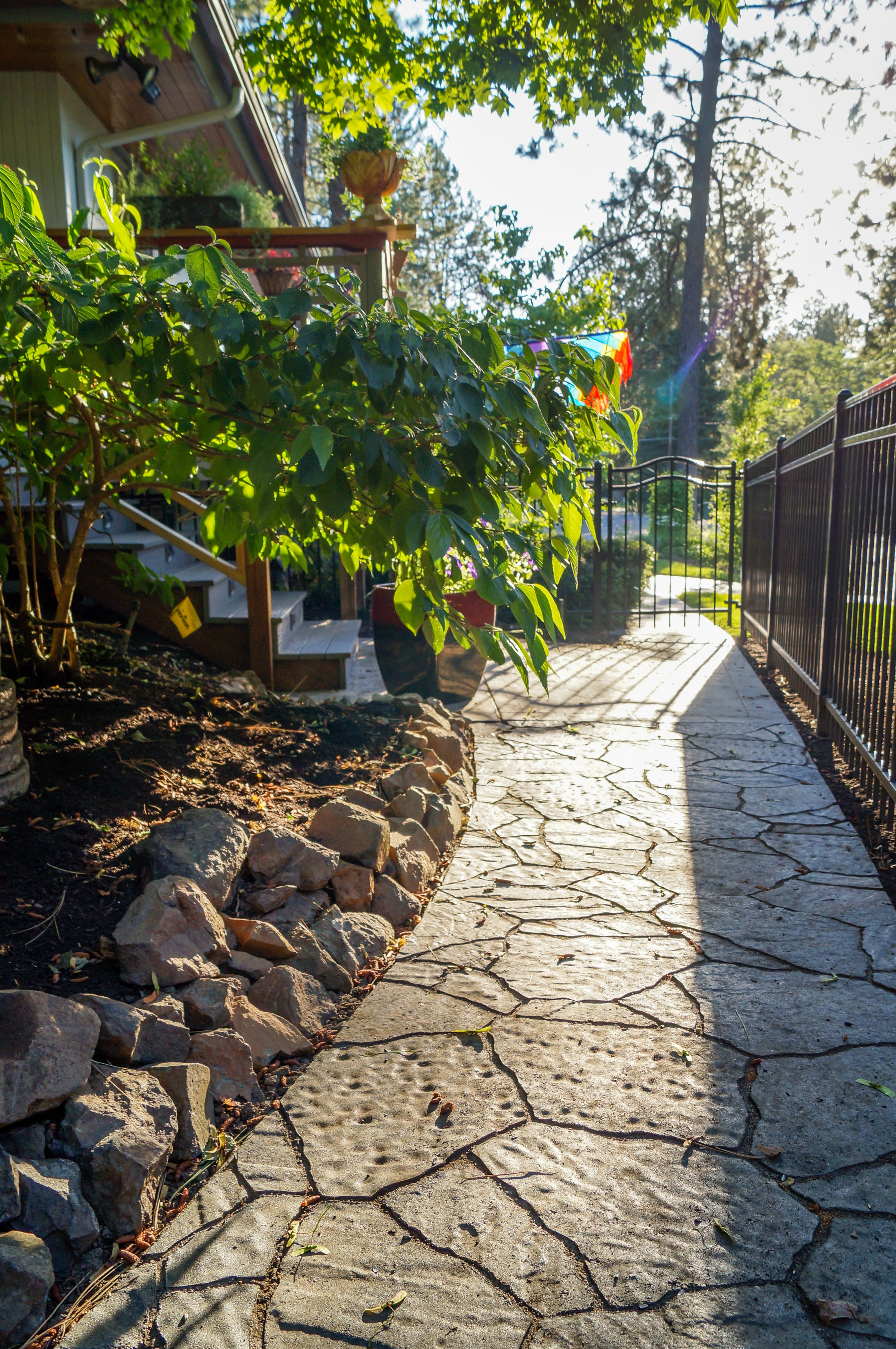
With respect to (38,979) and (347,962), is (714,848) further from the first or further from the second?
(38,979)

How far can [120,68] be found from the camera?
22.3 ft

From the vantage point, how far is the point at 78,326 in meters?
1.98

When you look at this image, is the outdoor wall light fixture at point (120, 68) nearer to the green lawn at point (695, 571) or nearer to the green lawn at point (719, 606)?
the green lawn at point (719, 606)

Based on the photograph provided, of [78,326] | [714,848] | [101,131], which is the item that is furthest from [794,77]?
[78,326]

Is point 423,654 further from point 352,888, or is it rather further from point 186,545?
point 352,888

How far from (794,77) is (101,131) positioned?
17.4 meters

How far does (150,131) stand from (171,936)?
721 centimetres

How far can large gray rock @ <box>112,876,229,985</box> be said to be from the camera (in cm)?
233

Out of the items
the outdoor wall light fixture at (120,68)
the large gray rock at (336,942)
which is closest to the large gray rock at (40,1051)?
the large gray rock at (336,942)

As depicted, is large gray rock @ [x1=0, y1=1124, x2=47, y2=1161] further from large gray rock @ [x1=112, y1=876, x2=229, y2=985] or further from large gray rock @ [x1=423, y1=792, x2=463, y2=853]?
large gray rock @ [x1=423, y1=792, x2=463, y2=853]

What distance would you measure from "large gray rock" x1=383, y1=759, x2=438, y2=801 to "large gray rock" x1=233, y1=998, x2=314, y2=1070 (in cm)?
155

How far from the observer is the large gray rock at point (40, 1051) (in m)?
1.77

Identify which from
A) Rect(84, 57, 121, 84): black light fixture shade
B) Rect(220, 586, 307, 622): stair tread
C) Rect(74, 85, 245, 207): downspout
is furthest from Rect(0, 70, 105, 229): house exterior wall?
Rect(220, 586, 307, 622): stair tread

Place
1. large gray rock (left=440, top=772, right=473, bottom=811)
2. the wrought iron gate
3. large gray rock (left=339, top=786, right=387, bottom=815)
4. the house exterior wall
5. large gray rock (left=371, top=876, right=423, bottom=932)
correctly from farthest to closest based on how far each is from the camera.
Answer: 1. the wrought iron gate
2. the house exterior wall
3. large gray rock (left=440, top=772, right=473, bottom=811)
4. large gray rock (left=339, top=786, right=387, bottom=815)
5. large gray rock (left=371, top=876, right=423, bottom=932)
